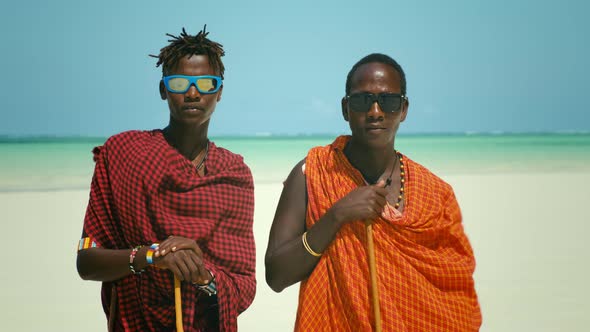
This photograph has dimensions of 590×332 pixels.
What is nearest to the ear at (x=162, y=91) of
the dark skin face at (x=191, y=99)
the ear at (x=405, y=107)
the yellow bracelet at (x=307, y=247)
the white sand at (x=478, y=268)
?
the dark skin face at (x=191, y=99)

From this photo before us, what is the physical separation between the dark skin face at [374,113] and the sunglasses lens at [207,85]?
2.19 feet

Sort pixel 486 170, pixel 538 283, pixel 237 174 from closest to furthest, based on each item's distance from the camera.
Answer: pixel 237 174 → pixel 538 283 → pixel 486 170

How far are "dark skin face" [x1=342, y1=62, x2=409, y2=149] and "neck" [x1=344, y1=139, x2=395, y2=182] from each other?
0.31ft

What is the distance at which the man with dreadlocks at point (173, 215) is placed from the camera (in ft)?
10.5

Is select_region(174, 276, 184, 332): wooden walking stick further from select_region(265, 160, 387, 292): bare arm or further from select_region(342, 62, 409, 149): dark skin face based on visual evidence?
select_region(342, 62, 409, 149): dark skin face

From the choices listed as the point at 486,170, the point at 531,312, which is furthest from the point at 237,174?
the point at 486,170

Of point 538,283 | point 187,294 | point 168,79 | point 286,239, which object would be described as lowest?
point 538,283

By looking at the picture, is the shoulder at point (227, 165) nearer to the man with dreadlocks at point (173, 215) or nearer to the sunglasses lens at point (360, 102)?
the man with dreadlocks at point (173, 215)

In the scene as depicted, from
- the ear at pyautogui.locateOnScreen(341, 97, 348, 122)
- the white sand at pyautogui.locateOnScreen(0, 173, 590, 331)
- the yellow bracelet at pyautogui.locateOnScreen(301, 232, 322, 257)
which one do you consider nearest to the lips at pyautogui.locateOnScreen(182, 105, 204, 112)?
the ear at pyautogui.locateOnScreen(341, 97, 348, 122)

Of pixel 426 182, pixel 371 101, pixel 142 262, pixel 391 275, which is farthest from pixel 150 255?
pixel 426 182

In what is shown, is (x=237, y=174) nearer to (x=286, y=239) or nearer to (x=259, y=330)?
(x=286, y=239)

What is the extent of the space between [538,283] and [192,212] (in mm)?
5693

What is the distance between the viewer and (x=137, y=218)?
319cm

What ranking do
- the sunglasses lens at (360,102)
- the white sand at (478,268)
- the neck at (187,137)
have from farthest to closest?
the white sand at (478,268)
the neck at (187,137)
the sunglasses lens at (360,102)
